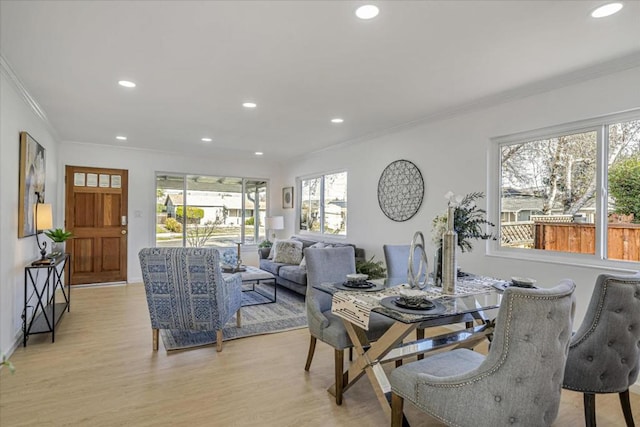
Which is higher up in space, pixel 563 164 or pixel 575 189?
pixel 563 164

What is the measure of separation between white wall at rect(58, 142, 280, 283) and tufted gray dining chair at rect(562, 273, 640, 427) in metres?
6.25

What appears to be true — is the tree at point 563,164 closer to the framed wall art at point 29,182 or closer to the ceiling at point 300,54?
the ceiling at point 300,54

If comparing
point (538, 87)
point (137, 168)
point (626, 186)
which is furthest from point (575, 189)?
point (137, 168)

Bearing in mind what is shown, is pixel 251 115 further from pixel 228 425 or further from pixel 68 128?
pixel 228 425

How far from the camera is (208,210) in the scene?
7.21 meters

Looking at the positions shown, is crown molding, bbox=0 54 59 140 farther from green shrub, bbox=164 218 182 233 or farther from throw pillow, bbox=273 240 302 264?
throw pillow, bbox=273 240 302 264

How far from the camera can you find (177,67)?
281 centimetres

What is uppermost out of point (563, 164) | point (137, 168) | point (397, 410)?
point (137, 168)

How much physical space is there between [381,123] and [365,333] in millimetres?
2839

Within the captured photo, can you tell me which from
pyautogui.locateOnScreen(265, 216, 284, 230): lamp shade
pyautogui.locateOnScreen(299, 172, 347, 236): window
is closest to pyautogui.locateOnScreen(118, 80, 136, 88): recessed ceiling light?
pyautogui.locateOnScreen(299, 172, 347, 236): window

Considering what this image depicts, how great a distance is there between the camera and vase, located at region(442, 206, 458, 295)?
92.2 inches

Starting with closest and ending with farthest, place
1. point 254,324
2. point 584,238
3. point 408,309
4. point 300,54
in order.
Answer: point 408,309 < point 300,54 < point 584,238 < point 254,324

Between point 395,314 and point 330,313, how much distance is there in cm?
96

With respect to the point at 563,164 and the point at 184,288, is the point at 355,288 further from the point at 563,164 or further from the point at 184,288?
the point at 563,164
